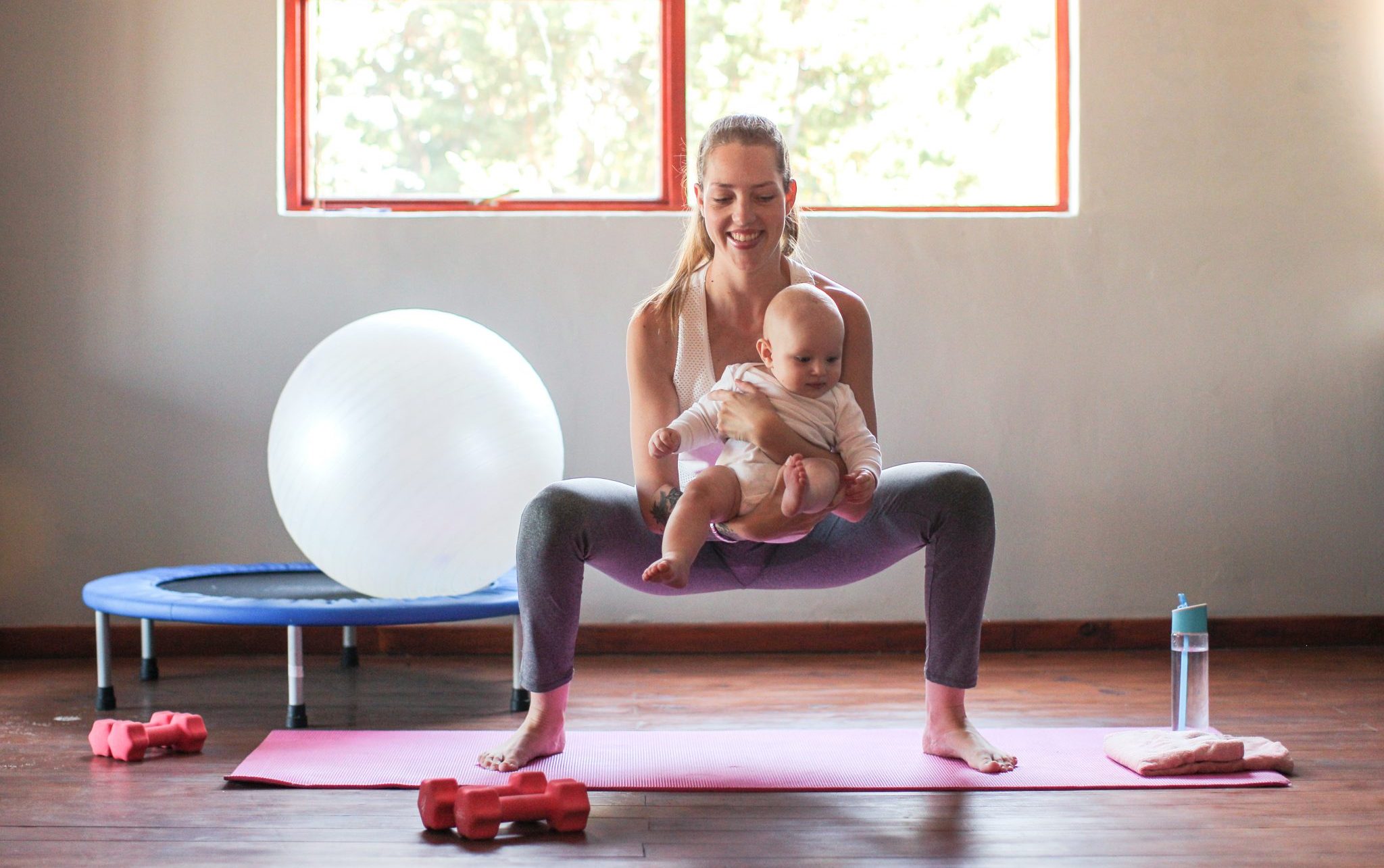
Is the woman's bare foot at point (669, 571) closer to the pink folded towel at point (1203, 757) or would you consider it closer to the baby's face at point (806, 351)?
the baby's face at point (806, 351)

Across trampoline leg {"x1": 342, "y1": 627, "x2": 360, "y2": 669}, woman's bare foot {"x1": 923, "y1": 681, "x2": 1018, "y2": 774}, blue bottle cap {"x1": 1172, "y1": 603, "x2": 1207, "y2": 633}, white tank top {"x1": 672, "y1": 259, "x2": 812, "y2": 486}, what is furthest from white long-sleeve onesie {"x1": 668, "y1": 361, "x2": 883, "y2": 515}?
trampoline leg {"x1": 342, "y1": 627, "x2": 360, "y2": 669}

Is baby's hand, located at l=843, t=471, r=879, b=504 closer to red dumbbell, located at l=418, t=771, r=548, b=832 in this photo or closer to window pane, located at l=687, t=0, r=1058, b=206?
red dumbbell, located at l=418, t=771, r=548, b=832

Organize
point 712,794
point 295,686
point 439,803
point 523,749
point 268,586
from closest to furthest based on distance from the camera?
point 439,803
point 712,794
point 523,749
point 295,686
point 268,586

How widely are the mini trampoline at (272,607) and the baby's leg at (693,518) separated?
0.71 metres

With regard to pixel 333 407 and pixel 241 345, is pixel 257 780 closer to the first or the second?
pixel 333 407

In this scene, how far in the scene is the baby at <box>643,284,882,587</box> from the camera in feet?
5.94

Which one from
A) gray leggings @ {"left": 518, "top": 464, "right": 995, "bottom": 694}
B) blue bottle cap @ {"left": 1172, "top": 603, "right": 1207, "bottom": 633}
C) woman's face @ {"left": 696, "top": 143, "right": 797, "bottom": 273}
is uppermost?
woman's face @ {"left": 696, "top": 143, "right": 797, "bottom": 273}

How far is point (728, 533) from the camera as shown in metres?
1.90

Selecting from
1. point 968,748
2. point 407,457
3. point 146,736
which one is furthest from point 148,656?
point 968,748

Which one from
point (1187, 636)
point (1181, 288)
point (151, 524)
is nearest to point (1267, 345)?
point (1181, 288)

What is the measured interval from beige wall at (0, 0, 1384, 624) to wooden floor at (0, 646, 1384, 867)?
351 mm

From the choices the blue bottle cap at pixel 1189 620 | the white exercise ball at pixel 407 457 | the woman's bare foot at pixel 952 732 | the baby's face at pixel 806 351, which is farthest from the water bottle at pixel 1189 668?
the white exercise ball at pixel 407 457

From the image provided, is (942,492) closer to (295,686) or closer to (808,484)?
(808,484)

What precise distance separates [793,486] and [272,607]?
1.09 metres
